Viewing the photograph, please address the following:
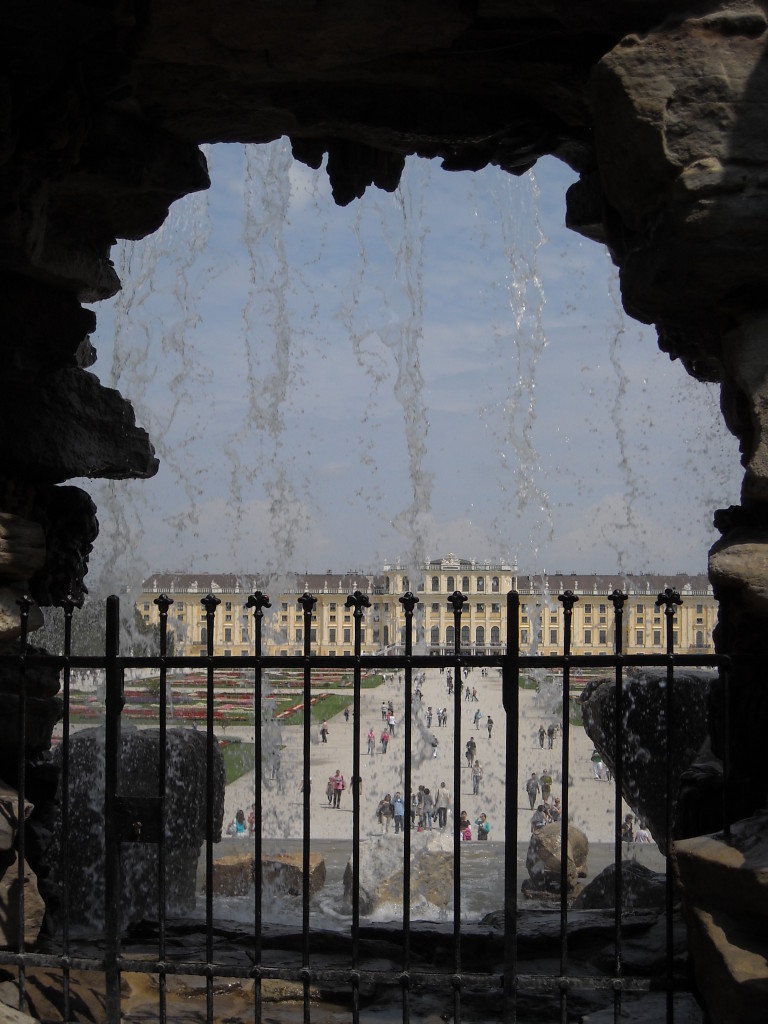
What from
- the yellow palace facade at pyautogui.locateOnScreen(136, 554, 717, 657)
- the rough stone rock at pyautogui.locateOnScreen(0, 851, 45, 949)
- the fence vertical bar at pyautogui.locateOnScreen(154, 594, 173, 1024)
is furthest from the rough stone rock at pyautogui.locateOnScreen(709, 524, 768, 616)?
the yellow palace facade at pyautogui.locateOnScreen(136, 554, 717, 657)

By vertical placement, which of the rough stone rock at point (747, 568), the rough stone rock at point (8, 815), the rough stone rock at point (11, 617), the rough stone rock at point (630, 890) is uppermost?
the rough stone rock at point (747, 568)

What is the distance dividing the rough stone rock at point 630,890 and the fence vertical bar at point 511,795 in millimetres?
2269

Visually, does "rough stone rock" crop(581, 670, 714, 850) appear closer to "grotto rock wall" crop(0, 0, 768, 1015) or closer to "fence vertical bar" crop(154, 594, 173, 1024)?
"grotto rock wall" crop(0, 0, 768, 1015)

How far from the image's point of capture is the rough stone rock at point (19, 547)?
13.4ft

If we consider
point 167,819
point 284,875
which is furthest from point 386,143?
point 284,875

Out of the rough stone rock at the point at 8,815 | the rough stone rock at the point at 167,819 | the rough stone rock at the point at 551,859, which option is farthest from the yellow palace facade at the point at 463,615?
the rough stone rock at the point at 8,815

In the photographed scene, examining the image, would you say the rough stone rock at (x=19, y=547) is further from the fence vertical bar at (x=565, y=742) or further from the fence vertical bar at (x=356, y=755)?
the fence vertical bar at (x=565, y=742)

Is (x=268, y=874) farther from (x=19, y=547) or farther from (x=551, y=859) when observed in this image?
(x=19, y=547)

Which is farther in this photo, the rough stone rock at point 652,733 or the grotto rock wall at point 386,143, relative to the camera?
the rough stone rock at point 652,733

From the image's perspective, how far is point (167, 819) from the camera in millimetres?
6055

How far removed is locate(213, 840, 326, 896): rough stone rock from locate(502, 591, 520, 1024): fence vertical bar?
4.67m

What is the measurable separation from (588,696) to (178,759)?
87.8 inches

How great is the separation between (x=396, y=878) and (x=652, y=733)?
12.7 ft

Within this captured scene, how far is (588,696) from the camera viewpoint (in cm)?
589
